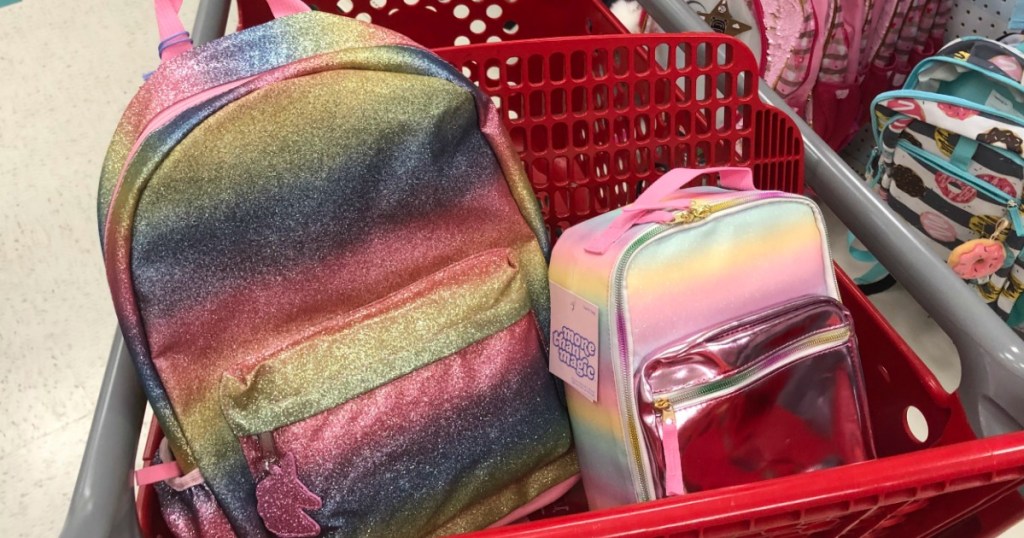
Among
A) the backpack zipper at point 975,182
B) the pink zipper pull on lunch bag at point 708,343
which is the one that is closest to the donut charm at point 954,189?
the backpack zipper at point 975,182

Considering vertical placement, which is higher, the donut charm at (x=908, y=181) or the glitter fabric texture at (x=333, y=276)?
the glitter fabric texture at (x=333, y=276)

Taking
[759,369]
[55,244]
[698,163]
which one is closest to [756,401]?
[759,369]

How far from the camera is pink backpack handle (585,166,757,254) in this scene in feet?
2.13

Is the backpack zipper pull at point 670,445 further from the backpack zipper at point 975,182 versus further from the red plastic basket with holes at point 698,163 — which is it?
the backpack zipper at point 975,182

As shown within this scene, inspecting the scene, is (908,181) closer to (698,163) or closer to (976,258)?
(976,258)

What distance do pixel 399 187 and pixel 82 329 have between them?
0.93 metres

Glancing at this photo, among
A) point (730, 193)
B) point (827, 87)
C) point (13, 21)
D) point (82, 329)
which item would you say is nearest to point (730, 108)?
point (730, 193)

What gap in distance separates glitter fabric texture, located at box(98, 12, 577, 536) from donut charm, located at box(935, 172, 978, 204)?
675 millimetres

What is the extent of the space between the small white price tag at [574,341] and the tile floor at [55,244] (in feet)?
2.52

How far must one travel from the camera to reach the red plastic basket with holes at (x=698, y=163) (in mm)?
467

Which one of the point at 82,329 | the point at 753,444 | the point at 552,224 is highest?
the point at 552,224

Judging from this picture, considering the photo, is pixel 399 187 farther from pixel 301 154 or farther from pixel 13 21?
pixel 13 21

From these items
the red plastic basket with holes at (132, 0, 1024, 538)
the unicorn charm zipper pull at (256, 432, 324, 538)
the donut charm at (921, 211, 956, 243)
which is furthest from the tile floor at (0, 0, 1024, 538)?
the unicorn charm zipper pull at (256, 432, 324, 538)

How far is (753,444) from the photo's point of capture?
0.64 m
